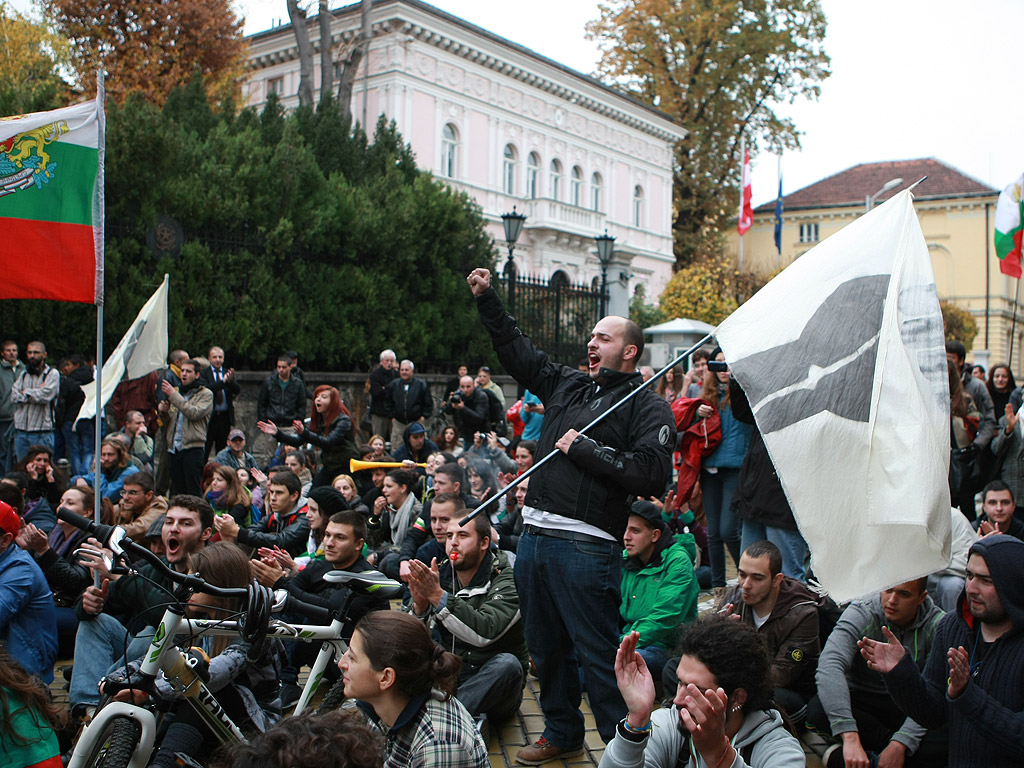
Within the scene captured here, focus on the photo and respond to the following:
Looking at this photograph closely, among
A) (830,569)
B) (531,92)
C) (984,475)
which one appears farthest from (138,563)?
(531,92)

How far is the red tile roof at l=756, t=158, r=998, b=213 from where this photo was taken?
56.6 metres

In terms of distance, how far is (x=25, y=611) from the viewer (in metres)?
4.89

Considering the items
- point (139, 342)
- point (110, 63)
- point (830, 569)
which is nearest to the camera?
point (830, 569)

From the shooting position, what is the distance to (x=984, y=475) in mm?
8430

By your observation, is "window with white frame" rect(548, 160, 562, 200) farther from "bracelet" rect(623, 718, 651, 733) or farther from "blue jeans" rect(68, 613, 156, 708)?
"bracelet" rect(623, 718, 651, 733)

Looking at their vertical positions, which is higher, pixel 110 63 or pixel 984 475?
pixel 110 63

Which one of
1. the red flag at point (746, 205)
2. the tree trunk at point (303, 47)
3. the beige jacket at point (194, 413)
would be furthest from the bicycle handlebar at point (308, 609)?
the red flag at point (746, 205)

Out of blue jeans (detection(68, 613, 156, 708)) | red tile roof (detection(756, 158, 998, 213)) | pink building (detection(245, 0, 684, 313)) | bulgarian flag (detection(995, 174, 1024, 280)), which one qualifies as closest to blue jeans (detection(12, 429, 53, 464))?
blue jeans (detection(68, 613, 156, 708))

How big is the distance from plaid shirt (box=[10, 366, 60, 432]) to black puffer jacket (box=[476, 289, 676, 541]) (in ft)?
26.9

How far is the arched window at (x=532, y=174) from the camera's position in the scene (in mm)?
37094

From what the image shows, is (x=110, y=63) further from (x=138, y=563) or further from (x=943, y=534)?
(x=943, y=534)

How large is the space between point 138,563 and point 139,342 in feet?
17.6

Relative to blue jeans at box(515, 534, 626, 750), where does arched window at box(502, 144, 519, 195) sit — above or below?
above

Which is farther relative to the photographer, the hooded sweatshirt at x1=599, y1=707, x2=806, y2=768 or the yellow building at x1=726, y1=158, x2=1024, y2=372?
the yellow building at x1=726, y1=158, x2=1024, y2=372
